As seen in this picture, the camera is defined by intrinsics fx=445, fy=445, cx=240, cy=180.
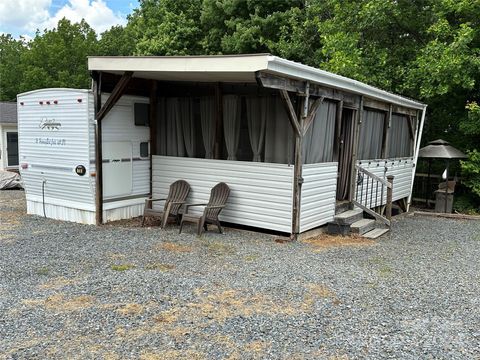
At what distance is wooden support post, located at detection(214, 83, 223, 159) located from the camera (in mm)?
7211

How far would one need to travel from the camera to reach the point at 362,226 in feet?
23.8

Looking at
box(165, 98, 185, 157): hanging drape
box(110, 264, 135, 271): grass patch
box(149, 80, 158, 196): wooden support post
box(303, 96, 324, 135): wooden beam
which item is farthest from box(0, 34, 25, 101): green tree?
box(110, 264, 135, 271): grass patch

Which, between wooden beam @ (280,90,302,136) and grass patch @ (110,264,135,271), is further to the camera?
wooden beam @ (280,90,302,136)

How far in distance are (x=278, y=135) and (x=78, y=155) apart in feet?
10.5

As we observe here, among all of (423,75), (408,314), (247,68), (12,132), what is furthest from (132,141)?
(12,132)

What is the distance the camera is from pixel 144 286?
4332 mm

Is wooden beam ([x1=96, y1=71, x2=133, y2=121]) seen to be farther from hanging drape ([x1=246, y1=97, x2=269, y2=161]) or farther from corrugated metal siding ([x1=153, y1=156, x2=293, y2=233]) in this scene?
hanging drape ([x1=246, y1=97, x2=269, y2=161])

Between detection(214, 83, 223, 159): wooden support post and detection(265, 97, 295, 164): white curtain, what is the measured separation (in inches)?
34.3

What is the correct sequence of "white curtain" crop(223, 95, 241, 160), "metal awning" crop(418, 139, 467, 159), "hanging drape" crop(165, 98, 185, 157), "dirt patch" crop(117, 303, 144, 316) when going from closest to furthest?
"dirt patch" crop(117, 303, 144, 316), "white curtain" crop(223, 95, 241, 160), "hanging drape" crop(165, 98, 185, 157), "metal awning" crop(418, 139, 467, 159)

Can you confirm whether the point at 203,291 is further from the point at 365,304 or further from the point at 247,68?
the point at 247,68

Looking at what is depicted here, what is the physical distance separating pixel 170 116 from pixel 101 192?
180 centimetres

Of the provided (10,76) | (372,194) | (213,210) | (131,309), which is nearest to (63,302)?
(131,309)

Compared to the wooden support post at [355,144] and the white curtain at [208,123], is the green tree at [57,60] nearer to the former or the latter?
the white curtain at [208,123]

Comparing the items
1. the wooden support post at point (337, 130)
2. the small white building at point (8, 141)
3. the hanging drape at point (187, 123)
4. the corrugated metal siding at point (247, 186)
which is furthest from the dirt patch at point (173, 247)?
the small white building at point (8, 141)
